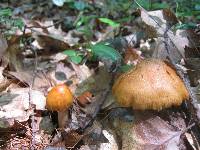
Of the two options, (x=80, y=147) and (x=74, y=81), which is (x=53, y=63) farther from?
(x=80, y=147)

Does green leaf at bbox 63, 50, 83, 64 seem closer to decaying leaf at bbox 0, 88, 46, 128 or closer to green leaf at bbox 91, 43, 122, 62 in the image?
green leaf at bbox 91, 43, 122, 62

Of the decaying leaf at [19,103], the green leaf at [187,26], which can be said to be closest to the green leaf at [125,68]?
the green leaf at [187,26]

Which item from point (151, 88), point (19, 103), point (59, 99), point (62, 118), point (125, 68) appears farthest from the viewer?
point (125, 68)

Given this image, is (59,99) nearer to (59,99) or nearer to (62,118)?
(59,99)

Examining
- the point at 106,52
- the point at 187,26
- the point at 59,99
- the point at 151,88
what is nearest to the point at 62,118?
the point at 59,99

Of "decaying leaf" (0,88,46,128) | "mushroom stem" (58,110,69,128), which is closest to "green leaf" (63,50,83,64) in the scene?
"decaying leaf" (0,88,46,128)

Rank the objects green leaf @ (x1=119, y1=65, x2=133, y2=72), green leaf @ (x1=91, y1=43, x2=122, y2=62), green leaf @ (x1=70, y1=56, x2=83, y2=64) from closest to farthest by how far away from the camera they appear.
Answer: green leaf @ (x1=91, y1=43, x2=122, y2=62) → green leaf @ (x1=119, y1=65, x2=133, y2=72) → green leaf @ (x1=70, y1=56, x2=83, y2=64)

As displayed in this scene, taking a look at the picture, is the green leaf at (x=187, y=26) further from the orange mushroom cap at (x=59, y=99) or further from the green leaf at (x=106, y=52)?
the orange mushroom cap at (x=59, y=99)

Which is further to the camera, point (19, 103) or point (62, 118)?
point (19, 103)
